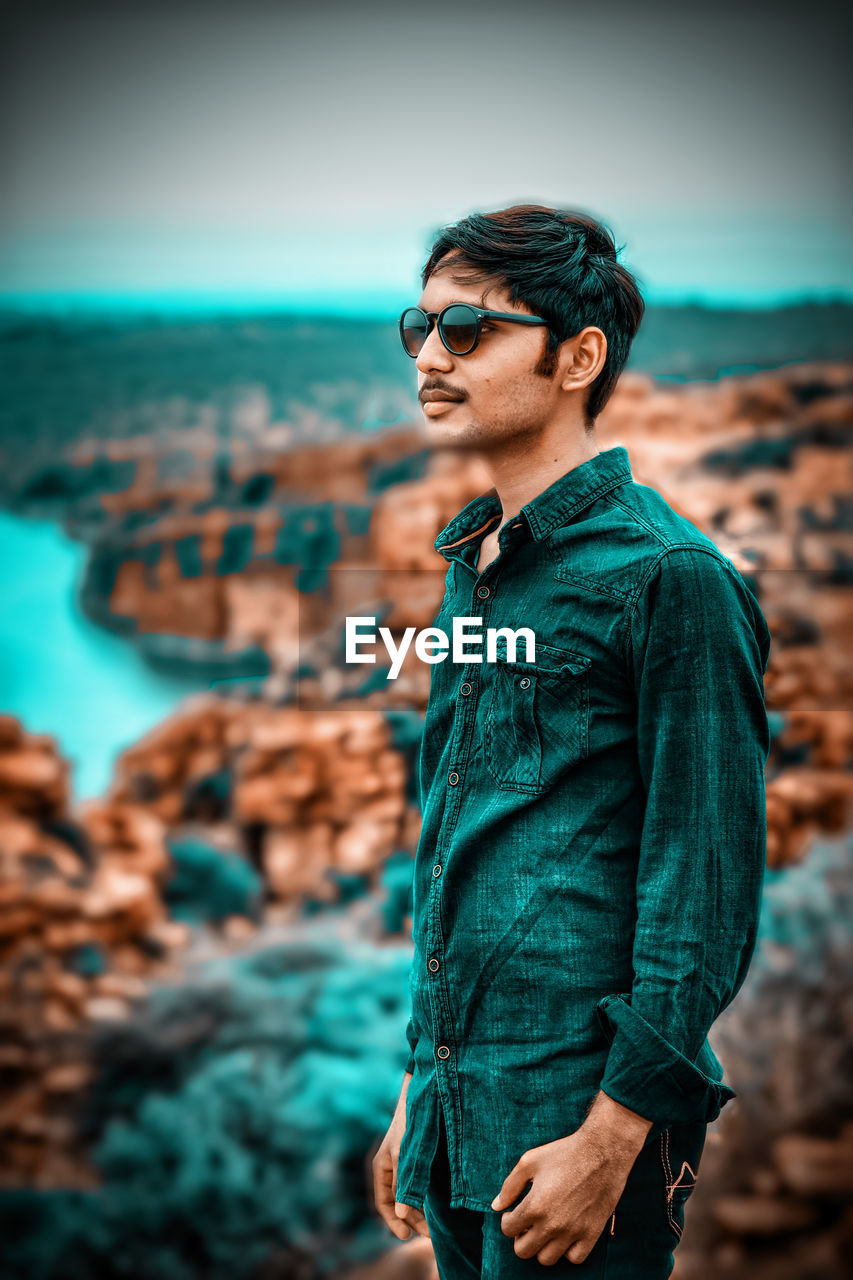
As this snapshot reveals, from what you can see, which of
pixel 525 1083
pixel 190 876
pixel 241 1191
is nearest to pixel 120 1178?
pixel 241 1191

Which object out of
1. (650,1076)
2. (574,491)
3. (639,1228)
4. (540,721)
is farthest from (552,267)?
(639,1228)

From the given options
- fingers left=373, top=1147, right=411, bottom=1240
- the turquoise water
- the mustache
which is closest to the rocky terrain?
the turquoise water

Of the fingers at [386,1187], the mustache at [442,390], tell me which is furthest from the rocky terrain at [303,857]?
the mustache at [442,390]

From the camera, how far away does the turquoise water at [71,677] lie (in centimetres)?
245

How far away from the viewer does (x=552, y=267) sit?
2.84 feet

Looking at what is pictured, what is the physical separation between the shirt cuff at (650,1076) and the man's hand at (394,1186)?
0.27 m

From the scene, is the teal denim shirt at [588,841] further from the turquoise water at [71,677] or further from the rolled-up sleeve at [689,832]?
the turquoise water at [71,677]

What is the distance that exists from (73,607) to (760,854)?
2045mm

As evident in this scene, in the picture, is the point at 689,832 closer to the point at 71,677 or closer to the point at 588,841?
the point at 588,841

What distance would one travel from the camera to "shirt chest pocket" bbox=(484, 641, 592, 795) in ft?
2.60

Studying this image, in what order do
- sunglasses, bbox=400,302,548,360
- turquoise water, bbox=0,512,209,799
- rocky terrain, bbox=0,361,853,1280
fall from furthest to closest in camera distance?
turquoise water, bbox=0,512,209,799, rocky terrain, bbox=0,361,853,1280, sunglasses, bbox=400,302,548,360

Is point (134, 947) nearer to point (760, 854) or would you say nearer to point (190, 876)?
point (190, 876)

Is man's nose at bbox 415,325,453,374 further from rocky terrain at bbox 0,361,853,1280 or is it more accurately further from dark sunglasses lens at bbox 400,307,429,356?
rocky terrain at bbox 0,361,853,1280

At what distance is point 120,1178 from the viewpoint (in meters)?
2.18
